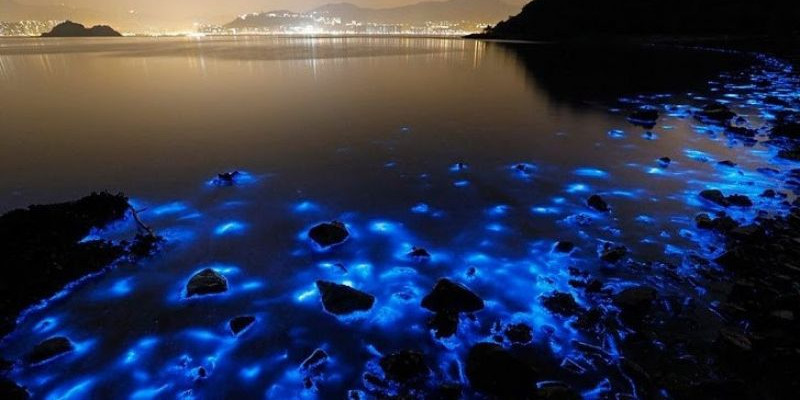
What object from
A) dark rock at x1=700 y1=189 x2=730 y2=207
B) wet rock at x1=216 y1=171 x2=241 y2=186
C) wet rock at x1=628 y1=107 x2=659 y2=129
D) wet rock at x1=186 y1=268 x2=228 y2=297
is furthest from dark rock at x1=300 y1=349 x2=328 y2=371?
wet rock at x1=628 y1=107 x2=659 y2=129

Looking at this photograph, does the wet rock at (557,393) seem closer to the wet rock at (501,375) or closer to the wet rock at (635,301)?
the wet rock at (501,375)

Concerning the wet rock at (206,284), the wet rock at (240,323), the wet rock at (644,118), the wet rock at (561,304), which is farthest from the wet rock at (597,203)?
the wet rock at (644,118)

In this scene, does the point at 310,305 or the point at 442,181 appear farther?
the point at 442,181

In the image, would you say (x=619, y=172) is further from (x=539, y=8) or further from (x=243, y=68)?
(x=539, y=8)

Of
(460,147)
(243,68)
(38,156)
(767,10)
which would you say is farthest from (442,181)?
(767,10)

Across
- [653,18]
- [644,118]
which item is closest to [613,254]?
[644,118]

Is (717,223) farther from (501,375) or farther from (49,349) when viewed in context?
(49,349)

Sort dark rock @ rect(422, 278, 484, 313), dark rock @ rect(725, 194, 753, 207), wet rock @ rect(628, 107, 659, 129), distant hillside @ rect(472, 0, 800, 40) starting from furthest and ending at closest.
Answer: distant hillside @ rect(472, 0, 800, 40) < wet rock @ rect(628, 107, 659, 129) < dark rock @ rect(725, 194, 753, 207) < dark rock @ rect(422, 278, 484, 313)

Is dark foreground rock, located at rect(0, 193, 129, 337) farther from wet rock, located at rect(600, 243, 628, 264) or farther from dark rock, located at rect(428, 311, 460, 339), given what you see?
wet rock, located at rect(600, 243, 628, 264)
